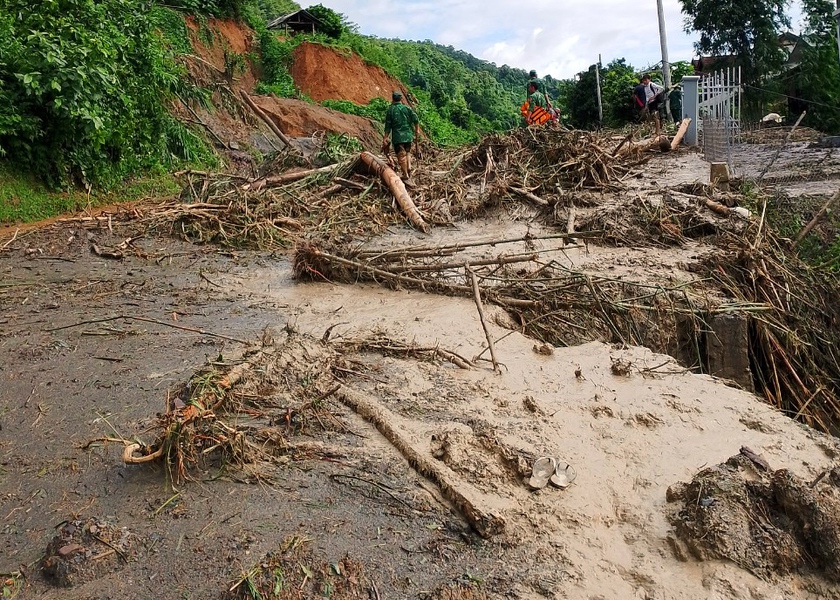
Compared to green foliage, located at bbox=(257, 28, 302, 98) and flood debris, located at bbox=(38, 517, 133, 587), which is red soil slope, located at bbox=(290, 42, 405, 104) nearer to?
green foliage, located at bbox=(257, 28, 302, 98)

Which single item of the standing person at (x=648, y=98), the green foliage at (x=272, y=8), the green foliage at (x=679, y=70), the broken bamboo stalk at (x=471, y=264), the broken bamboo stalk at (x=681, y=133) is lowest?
the broken bamboo stalk at (x=471, y=264)

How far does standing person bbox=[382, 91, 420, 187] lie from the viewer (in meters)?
10.0

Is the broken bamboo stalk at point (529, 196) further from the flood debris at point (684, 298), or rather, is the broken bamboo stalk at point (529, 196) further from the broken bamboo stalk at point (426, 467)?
the broken bamboo stalk at point (426, 467)

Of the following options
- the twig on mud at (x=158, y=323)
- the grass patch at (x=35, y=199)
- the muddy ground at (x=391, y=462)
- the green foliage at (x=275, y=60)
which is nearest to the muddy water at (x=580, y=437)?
the muddy ground at (x=391, y=462)

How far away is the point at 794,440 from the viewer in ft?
11.5

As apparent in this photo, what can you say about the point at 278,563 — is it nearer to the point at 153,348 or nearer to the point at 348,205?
the point at 153,348

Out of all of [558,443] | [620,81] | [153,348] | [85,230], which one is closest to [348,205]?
[85,230]

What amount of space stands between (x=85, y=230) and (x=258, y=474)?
6275mm

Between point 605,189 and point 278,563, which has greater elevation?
point 605,189

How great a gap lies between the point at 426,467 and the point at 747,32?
24.2m

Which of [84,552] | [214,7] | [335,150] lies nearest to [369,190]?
[335,150]

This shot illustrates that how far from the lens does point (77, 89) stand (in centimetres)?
782

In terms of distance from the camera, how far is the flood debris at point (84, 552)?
7.30ft

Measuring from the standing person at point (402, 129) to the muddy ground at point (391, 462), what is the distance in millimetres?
5349
